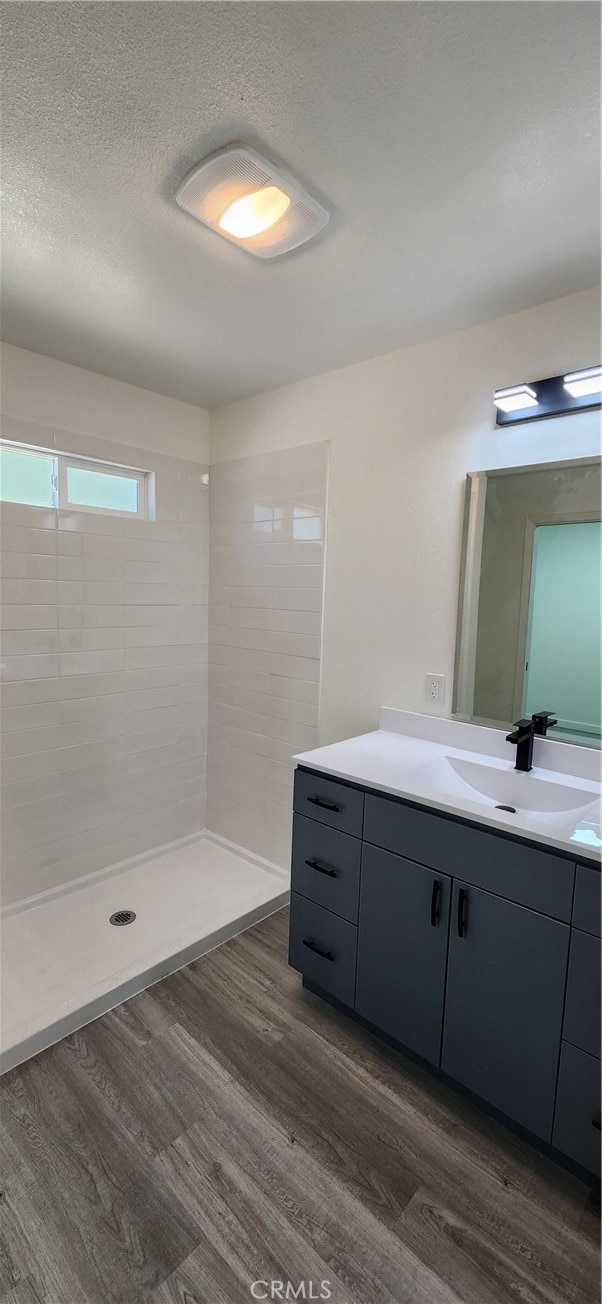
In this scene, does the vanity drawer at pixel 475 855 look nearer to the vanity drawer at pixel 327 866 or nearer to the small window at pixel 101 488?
the vanity drawer at pixel 327 866

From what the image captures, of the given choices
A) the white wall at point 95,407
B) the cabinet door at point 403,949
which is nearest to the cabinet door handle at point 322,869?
the cabinet door at point 403,949

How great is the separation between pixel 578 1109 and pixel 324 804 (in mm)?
972

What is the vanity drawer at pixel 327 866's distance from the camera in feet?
5.70

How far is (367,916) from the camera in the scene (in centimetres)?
170

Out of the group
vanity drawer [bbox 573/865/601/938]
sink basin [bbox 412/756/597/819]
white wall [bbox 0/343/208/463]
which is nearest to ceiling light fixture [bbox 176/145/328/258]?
white wall [bbox 0/343/208/463]

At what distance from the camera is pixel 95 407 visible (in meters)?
2.52

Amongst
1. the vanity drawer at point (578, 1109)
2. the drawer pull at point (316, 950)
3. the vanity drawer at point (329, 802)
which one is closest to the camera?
the vanity drawer at point (578, 1109)

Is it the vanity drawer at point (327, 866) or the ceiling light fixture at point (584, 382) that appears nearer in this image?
the ceiling light fixture at point (584, 382)

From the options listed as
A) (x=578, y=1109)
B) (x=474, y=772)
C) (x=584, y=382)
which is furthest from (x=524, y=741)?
(x=584, y=382)

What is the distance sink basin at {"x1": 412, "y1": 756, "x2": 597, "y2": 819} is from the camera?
5.25 ft

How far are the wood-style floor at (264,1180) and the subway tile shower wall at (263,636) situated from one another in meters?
1.16

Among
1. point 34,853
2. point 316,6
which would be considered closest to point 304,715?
point 34,853

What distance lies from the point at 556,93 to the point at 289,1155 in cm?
253

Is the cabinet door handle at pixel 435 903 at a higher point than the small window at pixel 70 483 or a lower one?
lower
